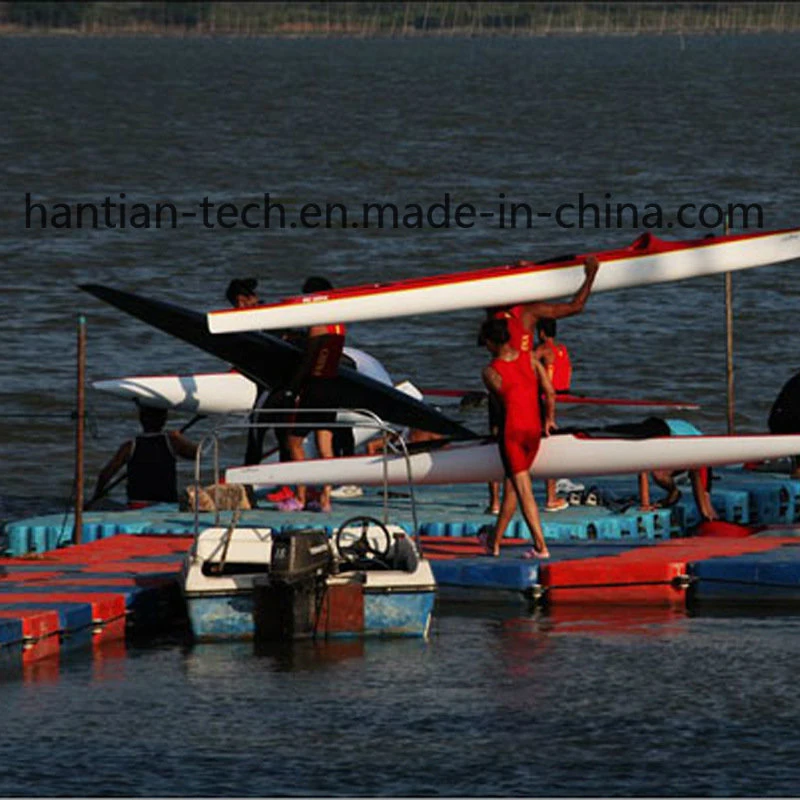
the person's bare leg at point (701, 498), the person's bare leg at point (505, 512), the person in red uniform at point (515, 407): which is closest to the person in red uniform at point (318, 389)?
the person's bare leg at point (505, 512)

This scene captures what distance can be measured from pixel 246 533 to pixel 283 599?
948mm

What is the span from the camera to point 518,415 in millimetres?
20469

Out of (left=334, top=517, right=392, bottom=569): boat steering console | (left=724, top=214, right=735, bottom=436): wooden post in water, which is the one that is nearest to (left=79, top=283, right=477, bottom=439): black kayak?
(left=724, top=214, right=735, bottom=436): wooden post in water

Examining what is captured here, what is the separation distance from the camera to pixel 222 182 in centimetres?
7644

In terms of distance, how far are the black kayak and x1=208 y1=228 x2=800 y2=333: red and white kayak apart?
536 millimetres

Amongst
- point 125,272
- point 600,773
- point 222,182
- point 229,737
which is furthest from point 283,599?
point 222,182

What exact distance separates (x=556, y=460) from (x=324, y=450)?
208cm

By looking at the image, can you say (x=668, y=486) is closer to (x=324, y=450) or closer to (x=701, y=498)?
(x=701, y=498)

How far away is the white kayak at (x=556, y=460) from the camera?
21781 millimetres

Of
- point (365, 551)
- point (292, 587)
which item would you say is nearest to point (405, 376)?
point (365, 551)

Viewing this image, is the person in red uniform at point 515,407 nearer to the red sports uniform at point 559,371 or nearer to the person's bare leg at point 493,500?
the person's bare leg at point 493,500

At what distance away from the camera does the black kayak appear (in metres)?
23.5

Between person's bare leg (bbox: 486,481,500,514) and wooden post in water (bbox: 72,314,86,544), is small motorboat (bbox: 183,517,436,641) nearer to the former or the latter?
wooden post in water (bbox: 72,314,86,544)

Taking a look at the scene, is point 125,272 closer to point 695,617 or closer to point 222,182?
point 222,182
